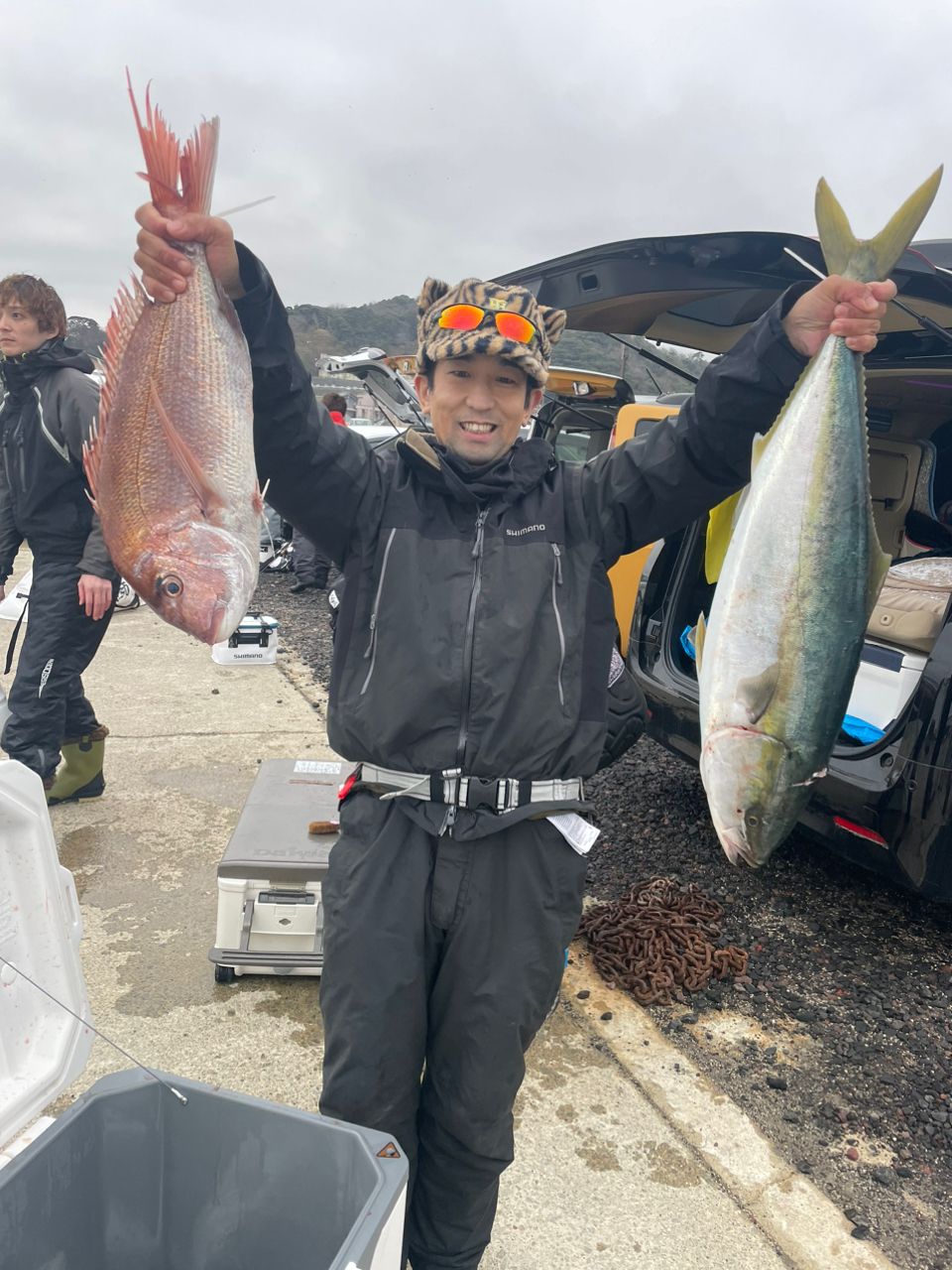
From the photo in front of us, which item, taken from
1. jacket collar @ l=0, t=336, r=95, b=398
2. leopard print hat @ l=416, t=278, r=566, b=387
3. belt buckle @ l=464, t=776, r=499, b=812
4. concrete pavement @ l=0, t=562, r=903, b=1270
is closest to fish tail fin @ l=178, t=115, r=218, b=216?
leopard print hat @ l=416, t=278, r=566, b=387

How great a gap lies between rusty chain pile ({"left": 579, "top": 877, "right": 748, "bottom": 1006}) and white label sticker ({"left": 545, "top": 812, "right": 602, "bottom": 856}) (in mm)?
1453

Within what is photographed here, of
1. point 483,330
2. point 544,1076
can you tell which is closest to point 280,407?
point 483,330

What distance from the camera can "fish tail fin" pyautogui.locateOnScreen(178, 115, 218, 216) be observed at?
151 centimetres

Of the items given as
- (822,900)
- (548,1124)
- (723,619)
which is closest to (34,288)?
(723,619)

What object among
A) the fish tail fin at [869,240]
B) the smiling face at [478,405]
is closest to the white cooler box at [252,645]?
the smiling face at [478,405]

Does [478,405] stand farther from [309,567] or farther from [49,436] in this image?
[309,567]

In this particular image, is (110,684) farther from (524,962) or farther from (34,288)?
(524,962)

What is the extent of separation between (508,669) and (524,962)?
0.60m

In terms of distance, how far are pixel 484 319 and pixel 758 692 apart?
38.3 inches

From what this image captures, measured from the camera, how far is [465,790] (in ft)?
6.04

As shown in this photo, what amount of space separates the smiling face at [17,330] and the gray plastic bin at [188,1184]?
9.91 ft

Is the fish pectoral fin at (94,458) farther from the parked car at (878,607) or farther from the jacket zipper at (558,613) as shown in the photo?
the parked car at (878,607)

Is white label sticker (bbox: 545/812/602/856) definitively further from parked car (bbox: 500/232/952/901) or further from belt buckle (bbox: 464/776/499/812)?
parked car (bbox: 500/232/952/901)

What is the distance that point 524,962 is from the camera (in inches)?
73.9
